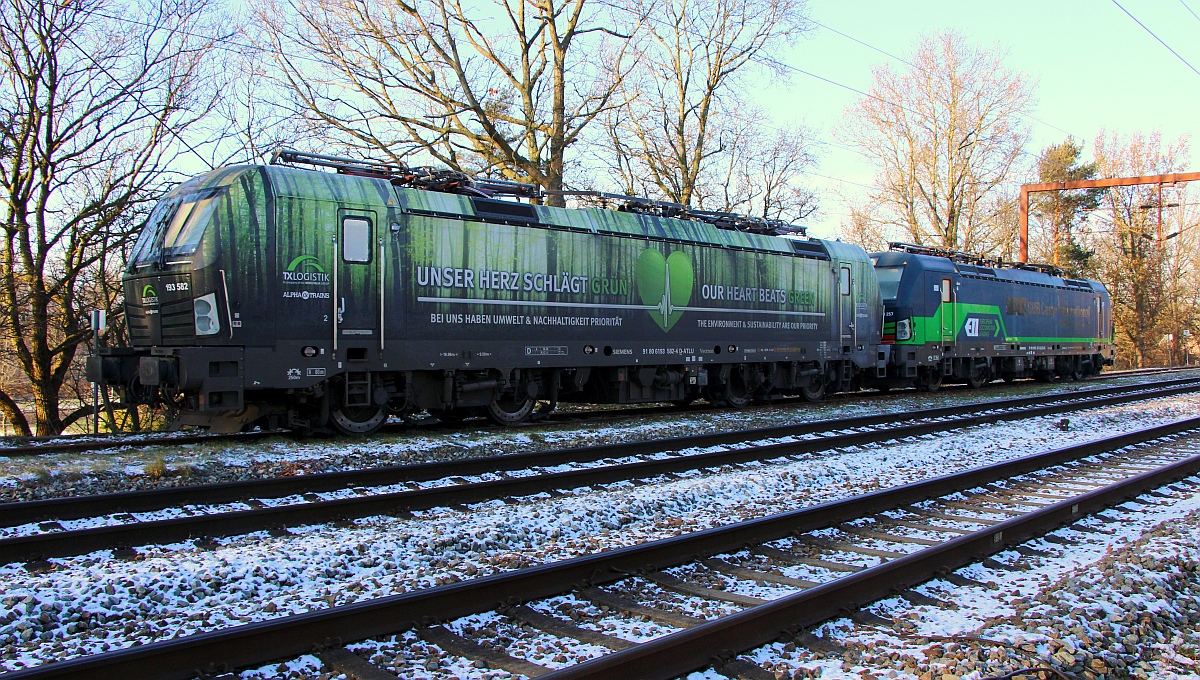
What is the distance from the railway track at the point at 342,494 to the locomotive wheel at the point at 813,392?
20.5 ft

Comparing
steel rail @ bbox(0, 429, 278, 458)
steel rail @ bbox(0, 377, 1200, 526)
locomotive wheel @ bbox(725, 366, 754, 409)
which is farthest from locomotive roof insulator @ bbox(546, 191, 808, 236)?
steel rail @ bbox(0, 429, 278, 458)

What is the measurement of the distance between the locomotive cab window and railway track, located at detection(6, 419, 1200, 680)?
22.6 ft

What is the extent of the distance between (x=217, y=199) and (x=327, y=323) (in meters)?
1.98

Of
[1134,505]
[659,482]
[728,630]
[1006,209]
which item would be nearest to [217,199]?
[659,482]

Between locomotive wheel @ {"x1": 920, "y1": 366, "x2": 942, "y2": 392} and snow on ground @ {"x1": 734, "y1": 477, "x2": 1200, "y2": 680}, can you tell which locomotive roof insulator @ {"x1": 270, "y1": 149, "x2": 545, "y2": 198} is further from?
locomotive wheel @ {"x1": 920, "y1": 366, "x2": 942, "y2": 392}

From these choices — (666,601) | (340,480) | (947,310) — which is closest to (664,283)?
(340,480)

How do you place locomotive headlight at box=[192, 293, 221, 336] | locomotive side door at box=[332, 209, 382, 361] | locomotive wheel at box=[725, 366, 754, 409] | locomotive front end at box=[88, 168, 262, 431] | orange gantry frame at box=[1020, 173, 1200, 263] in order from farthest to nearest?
orange gantry frame at box=[1020, 173, 1200, 263] < locomotive wheel at box=[725, 366, 754, 409] < locomotive side door at box=[332, 209, 382, 361] < locomotive headlight at box=[192, 293, 221, 336] < locomotive front end at box=[88, 168, 262, 431]

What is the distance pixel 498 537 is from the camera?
648 cm

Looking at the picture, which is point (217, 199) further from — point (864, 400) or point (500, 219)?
point (864, 400)

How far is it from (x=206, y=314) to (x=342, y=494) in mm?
3630

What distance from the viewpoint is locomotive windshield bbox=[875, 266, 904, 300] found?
853 inches

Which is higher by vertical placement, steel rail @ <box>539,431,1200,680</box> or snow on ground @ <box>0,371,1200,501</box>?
snow on ground @ <box>0,371,1200,501</box>

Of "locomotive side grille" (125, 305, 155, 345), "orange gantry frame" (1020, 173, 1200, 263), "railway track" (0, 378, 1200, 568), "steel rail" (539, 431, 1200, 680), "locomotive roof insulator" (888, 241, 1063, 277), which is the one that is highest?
"orange gantry frame" (1020, 173, 1200, 263)

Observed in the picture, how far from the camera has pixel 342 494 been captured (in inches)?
315
